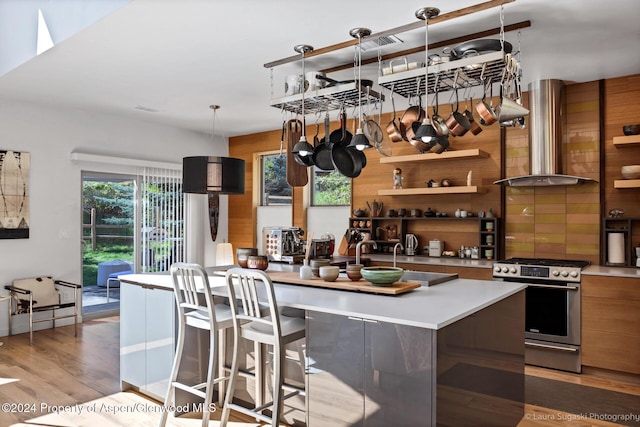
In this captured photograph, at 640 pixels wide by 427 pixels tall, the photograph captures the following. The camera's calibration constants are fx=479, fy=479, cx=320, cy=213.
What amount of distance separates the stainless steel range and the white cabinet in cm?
300

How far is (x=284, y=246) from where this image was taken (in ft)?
13.8

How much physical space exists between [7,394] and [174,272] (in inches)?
70.0

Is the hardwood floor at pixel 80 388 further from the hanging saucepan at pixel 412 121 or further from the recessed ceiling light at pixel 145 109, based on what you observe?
the recessed ceiling light at pixel 145 109

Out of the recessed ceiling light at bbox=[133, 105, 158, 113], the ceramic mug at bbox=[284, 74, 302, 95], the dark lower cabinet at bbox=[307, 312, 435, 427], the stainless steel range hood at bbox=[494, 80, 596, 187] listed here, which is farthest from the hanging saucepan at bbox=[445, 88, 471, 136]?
the recessed ceiling light at bbox=[133, 105, 158, 113]

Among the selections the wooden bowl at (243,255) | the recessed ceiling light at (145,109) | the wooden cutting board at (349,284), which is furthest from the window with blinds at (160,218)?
the wooden cutting board at (349,284)

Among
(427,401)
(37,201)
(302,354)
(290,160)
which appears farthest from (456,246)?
(37,201)

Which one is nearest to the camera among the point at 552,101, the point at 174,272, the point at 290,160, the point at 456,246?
the point at 174,272

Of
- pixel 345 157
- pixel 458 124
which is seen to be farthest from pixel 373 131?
pixel 458 124

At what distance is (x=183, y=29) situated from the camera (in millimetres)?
3359

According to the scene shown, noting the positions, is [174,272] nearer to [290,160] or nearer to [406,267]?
[290,160]

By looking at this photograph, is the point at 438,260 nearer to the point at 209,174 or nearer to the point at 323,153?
the point at 323,153

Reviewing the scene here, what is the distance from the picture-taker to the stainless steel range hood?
4.56 m

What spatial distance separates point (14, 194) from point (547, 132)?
18.7ft

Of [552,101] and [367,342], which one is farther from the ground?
[552,101]
